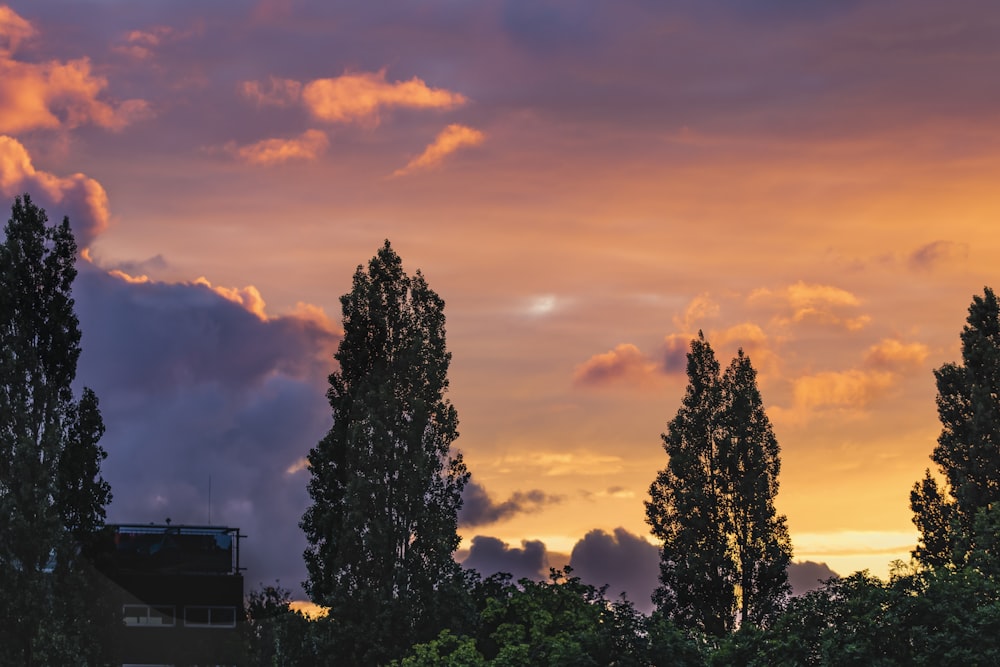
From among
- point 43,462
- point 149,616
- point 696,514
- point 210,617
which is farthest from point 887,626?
point 149,616

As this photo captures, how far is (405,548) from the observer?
49.6 m

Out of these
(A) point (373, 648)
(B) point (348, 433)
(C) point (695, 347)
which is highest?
(C) point (695, 347)

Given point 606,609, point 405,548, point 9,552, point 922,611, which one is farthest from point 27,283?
point 922,611

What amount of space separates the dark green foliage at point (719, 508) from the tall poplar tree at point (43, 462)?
25.0 metres

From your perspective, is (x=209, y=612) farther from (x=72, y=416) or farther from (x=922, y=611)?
(x=922, y=611)

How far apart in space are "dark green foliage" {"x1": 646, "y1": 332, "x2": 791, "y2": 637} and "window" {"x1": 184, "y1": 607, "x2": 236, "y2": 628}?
3179 cm

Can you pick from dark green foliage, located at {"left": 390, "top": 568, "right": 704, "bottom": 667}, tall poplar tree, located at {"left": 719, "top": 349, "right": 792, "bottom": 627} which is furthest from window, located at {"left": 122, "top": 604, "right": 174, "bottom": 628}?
tall poplar tree, located at {"left": 719, "top": 349, "right": 792, "bottom": 627}

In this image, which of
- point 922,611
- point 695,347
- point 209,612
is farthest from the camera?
point 209,612

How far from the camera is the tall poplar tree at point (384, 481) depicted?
48688mm

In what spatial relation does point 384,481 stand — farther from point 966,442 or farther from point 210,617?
point 210,617

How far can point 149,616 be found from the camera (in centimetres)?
7781

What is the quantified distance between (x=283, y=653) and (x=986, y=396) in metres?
33.0

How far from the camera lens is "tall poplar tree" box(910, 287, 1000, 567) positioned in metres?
57.8

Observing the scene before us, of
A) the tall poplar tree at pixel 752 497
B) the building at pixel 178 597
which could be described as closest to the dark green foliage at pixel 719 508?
the tall poplar tree at pixel 752 497
